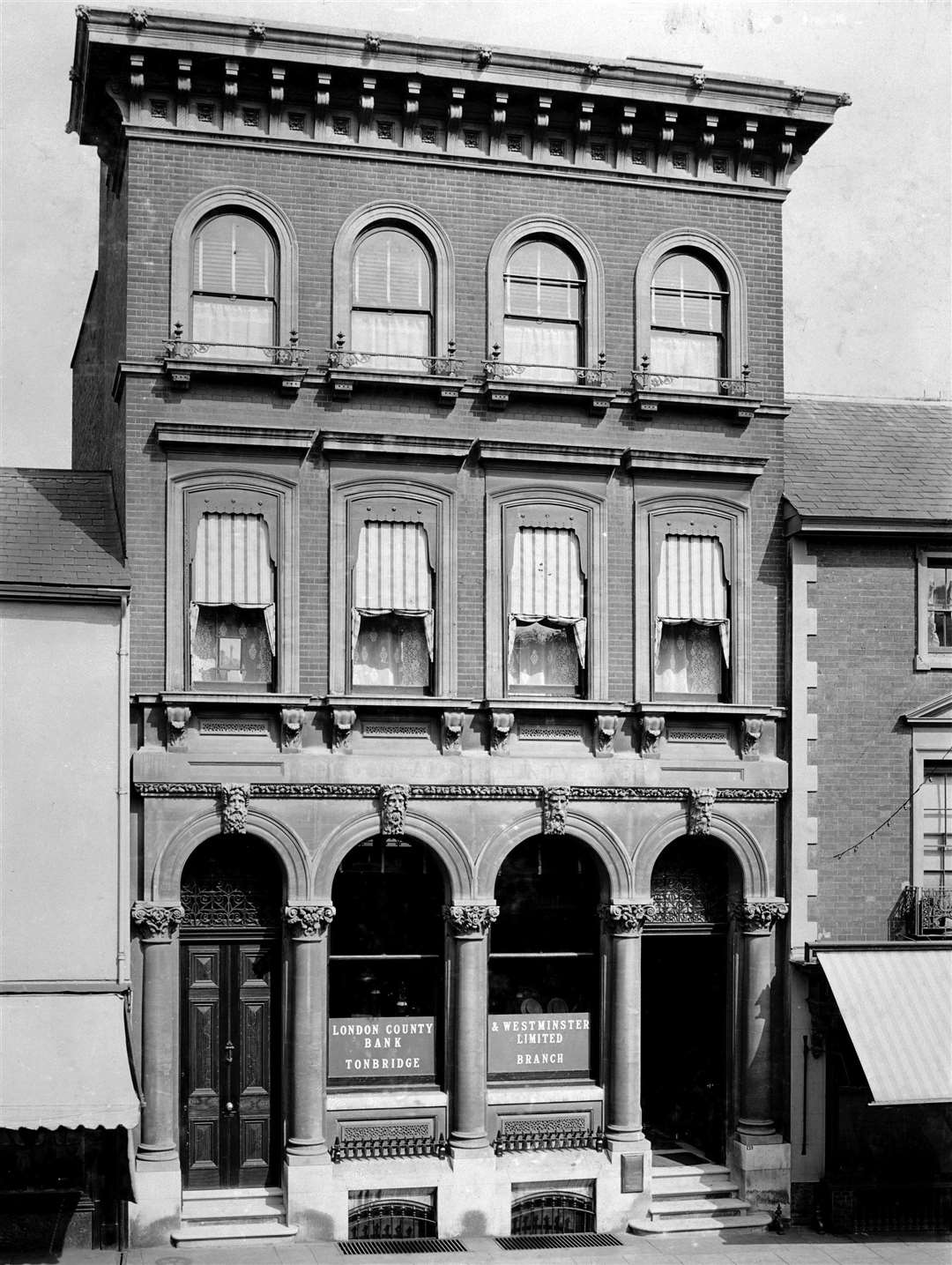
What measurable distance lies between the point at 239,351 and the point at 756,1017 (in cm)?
1061

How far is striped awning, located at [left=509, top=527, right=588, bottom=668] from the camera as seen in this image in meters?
19.7

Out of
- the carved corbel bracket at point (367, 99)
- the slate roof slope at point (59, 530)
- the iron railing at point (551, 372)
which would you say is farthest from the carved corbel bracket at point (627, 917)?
the carved corbel bracket at point (367, 99)

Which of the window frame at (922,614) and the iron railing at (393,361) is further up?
the iron railing at (393,361)

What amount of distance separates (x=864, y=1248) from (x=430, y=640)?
9050 mm

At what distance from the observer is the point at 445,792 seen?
62.7 ft

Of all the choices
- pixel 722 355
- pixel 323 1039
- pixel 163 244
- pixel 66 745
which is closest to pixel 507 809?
pixel 323 1039

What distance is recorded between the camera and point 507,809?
19.3 metres

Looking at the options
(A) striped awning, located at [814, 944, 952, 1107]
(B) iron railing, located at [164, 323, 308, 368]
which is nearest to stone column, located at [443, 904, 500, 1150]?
(A) striped awning, located at [814, 944, 952, 1107]

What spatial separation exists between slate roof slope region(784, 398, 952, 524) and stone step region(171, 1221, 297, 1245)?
10.8 metres

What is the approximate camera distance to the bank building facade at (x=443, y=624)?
61.2 feet

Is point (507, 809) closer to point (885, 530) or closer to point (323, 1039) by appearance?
point (323, 1039)

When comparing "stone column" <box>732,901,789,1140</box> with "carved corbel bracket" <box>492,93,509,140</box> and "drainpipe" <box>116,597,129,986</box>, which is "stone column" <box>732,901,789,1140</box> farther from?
"carved corbel bracket" <box>492,93,509,140</box>

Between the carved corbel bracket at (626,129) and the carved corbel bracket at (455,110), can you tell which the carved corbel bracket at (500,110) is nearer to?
the carved corbel bracket at (455,110)

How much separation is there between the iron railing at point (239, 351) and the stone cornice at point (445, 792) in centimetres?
510
